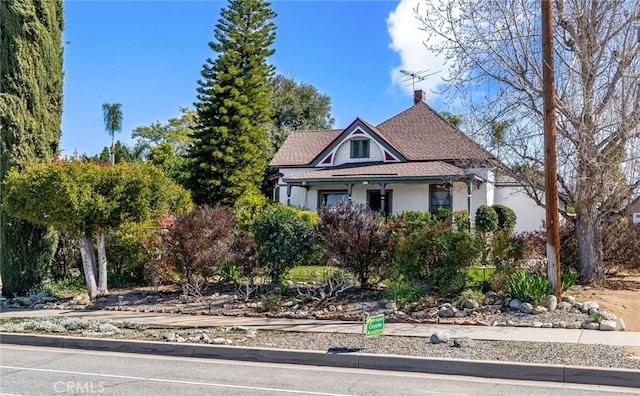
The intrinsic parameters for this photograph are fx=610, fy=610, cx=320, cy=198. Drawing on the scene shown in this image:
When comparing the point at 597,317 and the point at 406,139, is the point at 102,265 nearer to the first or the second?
the point at 597,317

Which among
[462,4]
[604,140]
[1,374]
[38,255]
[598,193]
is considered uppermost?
[462,4]

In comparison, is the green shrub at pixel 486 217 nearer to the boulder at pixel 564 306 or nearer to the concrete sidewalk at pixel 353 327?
the boulder at pixel 564 306

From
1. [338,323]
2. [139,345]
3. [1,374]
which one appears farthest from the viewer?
[338,323]

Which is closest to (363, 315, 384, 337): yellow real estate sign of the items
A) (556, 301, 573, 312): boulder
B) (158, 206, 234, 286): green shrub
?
(556, 301, 573, 312): boulder

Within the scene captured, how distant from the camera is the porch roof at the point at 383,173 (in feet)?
86.7

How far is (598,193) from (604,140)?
4.04 feet

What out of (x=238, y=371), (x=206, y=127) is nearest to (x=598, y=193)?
(x=238, y=371)

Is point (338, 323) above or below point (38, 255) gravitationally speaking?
below

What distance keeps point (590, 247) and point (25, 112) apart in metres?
14.7

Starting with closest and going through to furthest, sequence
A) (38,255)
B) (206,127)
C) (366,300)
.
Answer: (366,300) < (38,255) < (206,127)

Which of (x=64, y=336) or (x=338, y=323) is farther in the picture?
(x=338, y=323)

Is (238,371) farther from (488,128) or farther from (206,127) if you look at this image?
(206,127)

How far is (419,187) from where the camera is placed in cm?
2847

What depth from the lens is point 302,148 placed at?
34.6 m
